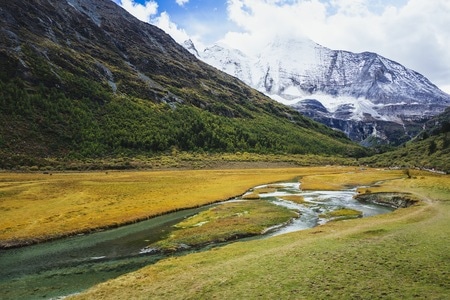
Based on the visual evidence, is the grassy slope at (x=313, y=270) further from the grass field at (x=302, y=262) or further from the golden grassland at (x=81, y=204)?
the golden grassland at (x=81, y=204)

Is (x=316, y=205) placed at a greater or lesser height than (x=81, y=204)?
greater

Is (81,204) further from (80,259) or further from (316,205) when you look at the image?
(316,205)

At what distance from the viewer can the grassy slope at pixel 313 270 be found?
22406 millimetres

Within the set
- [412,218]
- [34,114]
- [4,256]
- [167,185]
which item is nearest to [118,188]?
[167,185]

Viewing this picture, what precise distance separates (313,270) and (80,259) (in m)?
26.1

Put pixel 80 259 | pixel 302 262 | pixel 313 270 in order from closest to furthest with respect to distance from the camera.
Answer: pixel 313 270 → pixel 302 262 → pixel 80 259

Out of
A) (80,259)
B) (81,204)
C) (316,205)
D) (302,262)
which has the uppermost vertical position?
(302,262)

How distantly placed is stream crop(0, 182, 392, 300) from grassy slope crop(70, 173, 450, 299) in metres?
3.95

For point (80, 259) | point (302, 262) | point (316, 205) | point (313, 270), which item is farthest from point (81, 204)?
point (313, 270)

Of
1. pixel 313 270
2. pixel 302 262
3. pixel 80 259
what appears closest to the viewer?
pixel 313 270

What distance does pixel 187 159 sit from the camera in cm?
19438

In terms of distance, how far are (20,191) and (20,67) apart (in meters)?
140

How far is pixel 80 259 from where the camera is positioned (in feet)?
127

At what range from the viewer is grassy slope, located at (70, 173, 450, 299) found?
882 inches
